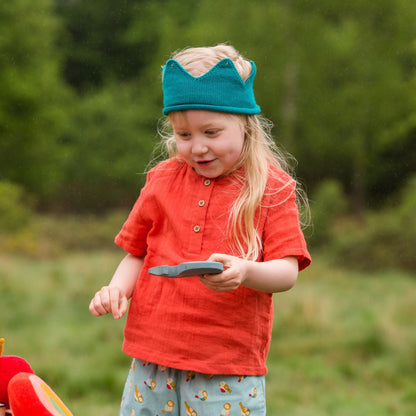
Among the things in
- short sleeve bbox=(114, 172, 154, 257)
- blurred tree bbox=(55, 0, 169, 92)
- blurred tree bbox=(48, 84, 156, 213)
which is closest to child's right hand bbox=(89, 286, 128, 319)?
short sleeve bbox=(114, 172, 154, 257)

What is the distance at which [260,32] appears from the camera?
14.3 metres

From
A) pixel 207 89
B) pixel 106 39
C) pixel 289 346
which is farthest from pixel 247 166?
pixel 106 39

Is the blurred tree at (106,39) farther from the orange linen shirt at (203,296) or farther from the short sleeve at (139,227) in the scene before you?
the orange linen shirt at (203,296)

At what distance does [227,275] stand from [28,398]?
1.86 feet

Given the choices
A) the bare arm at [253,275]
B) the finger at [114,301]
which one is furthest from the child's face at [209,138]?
the finger at [114,301]

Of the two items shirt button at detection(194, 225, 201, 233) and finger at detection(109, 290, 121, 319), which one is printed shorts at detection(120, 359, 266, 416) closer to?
finger at detection(109, 290, 121, 319)

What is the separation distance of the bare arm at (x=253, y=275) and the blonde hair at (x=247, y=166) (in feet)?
0.26

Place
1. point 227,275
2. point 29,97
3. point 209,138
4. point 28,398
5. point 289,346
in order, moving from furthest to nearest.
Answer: point 29,97 → point 289,346 → point 209,138 → point 227,275 → point 28,398

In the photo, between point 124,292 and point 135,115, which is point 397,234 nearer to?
point 135,115

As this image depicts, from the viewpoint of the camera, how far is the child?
6.25ft

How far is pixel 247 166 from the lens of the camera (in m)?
2.01

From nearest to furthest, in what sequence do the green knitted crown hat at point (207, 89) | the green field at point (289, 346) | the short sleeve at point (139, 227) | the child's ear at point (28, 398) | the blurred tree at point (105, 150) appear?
the child's ear at point (28, 398)
the green knitted crown hat at point (207, 89)
the short sleeve at point (139, 227)
the green field at point (289, 346)
the blurred tree at point (105, 150)

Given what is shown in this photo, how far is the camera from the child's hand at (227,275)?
66.7 inches

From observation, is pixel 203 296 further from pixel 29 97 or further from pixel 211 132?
pixel 29 97
